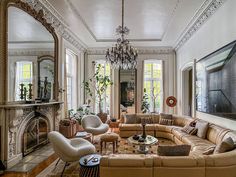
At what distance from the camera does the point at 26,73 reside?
4.50 m

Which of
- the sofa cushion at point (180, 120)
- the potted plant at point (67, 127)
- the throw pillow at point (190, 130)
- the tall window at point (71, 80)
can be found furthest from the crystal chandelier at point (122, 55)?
the tall window at point (71, 80)

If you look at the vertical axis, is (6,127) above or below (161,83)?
below

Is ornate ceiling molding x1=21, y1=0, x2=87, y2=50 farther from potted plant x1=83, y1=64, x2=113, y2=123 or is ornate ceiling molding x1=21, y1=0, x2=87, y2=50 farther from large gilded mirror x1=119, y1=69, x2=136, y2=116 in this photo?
large gilded mirror x1=119, y1=69, x2=136, y2=116

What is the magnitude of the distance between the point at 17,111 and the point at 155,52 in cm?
695

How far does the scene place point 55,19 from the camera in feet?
18.2

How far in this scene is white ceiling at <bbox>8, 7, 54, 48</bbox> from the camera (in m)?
3.92

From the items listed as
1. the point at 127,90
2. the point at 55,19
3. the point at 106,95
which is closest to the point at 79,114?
the point at 106,95

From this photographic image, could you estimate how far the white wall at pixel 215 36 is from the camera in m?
3.88

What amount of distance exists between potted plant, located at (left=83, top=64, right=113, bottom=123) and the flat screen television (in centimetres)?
437

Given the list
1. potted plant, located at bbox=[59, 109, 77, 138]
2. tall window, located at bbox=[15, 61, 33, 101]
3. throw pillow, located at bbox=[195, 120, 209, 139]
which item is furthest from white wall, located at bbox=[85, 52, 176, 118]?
tall window, located at bbox=[15, 61, 33, 101]

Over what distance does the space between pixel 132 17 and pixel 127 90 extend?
4.33m

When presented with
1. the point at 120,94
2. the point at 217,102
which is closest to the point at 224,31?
the point at 217,102

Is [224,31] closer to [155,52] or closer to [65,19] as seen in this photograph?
[65,19]

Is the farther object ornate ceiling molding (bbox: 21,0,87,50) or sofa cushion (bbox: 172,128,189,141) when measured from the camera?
sofa cushion (bbox: 172,128,189,141)
